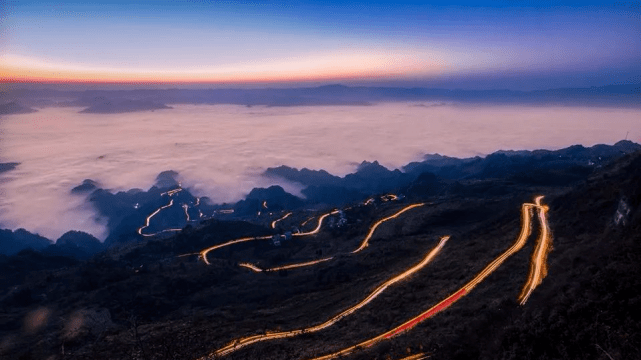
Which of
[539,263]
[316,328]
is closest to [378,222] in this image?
[539,263]

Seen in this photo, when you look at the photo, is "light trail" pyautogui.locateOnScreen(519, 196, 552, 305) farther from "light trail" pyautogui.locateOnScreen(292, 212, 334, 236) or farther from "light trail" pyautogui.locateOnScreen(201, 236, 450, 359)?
"light trail" pyautogui.locateOnScreen(292, 212, 334, 236)

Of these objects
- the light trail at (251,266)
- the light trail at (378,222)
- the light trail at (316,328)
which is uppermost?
the light trail at (316,328)

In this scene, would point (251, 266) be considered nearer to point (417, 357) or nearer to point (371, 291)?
point (371, 291)

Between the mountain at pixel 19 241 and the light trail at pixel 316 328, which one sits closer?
the light trail at pixel 316 328

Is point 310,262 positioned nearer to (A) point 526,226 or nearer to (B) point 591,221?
(A) point 526,226

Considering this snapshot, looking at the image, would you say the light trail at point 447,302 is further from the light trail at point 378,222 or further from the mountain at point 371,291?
the light trail at point 378,222

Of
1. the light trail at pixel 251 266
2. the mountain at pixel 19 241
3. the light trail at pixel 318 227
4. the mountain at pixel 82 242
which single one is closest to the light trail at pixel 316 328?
the light trail at pixel 251 266

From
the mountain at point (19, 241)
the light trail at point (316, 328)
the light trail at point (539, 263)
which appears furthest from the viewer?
the mountain at point (19, 241)

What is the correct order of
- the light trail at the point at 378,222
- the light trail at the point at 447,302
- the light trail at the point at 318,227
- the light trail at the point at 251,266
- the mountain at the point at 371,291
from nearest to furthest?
the mountain at the point at 371,291 < the light trail at the point at 447,302 < the light trail at the point at 251,266 < the light trail at the point at 378,222 < the light trail at the point at 318,227

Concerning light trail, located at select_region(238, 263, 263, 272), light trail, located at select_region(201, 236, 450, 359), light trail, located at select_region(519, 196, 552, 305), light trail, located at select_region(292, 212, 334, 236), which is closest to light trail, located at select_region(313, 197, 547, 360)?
light trail, located at select_region(519, 196, 552, 305)

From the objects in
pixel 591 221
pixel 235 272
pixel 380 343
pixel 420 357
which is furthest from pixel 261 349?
pixel 235 272
